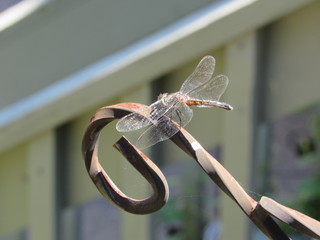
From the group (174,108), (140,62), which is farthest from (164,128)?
(140,62)

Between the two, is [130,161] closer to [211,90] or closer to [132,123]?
[132,123]

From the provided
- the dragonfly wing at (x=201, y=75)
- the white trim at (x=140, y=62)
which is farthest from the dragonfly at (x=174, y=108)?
the white trim at (x=140, y=62)

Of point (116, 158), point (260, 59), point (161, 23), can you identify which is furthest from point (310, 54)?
point (116, 158)

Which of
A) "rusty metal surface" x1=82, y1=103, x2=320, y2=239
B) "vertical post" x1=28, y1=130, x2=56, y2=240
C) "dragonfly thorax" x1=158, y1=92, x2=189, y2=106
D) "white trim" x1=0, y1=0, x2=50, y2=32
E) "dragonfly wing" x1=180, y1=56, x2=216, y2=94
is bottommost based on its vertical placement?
"rusty metal surface" x1=82, y1=103, x2=320, y2=239

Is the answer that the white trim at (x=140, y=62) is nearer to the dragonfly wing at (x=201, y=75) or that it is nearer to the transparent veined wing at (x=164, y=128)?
the dragonfly wing at (x=201, y=75)

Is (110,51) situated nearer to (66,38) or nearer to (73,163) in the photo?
(66,38)

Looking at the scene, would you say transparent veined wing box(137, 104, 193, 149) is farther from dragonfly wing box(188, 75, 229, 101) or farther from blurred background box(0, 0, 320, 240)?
blurred background box(0, 0, 320, 240)

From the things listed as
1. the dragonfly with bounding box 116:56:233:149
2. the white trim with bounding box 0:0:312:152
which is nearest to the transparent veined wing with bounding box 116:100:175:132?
the dragonfly with bounding box 116:56:233:149
